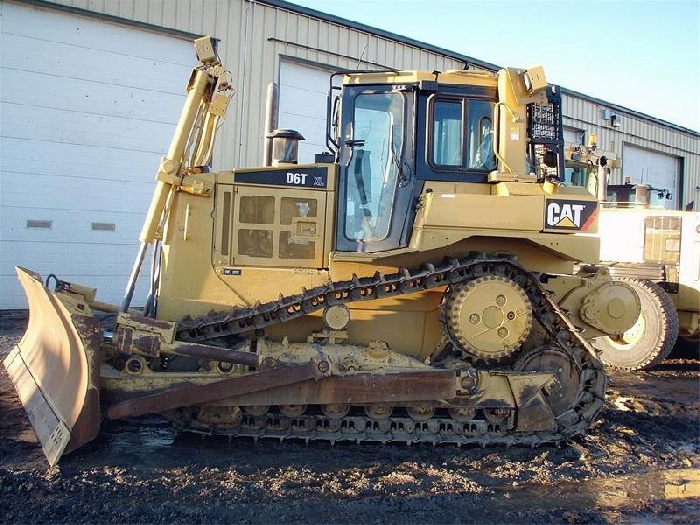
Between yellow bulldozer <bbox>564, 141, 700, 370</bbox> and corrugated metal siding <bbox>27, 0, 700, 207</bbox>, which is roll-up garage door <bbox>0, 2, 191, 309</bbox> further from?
yellow bulldozer <bbox>564, 141, 700, 370</bbox>

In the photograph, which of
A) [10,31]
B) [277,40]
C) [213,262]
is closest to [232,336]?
[213,262]

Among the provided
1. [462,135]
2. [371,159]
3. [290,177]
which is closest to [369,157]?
[371,159]

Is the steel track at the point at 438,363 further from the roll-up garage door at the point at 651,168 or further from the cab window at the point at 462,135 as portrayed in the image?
the roll-up garage door at the point at 651,168

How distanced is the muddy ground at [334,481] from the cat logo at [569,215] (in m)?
2.03

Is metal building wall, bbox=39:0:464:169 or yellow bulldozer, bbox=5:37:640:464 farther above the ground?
metal building wall, bbox=39:0:464:169

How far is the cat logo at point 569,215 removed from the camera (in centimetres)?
574

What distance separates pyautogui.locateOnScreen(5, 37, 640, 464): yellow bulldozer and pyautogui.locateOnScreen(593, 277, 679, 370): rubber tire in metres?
3.84

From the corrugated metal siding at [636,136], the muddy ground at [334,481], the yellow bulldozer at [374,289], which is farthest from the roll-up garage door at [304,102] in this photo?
the muddy ground at [334,481]

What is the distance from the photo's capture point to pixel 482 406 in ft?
18.9

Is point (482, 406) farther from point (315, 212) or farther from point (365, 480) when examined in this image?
point (315, 212)

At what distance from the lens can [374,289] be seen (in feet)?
18.9

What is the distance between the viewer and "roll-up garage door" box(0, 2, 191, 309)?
11.2 m

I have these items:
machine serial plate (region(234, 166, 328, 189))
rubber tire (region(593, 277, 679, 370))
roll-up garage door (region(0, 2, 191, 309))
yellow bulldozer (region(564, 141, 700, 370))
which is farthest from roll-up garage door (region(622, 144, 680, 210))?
machine serial plate (region(234, 166, 328, 189))

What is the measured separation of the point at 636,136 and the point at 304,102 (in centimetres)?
1386
